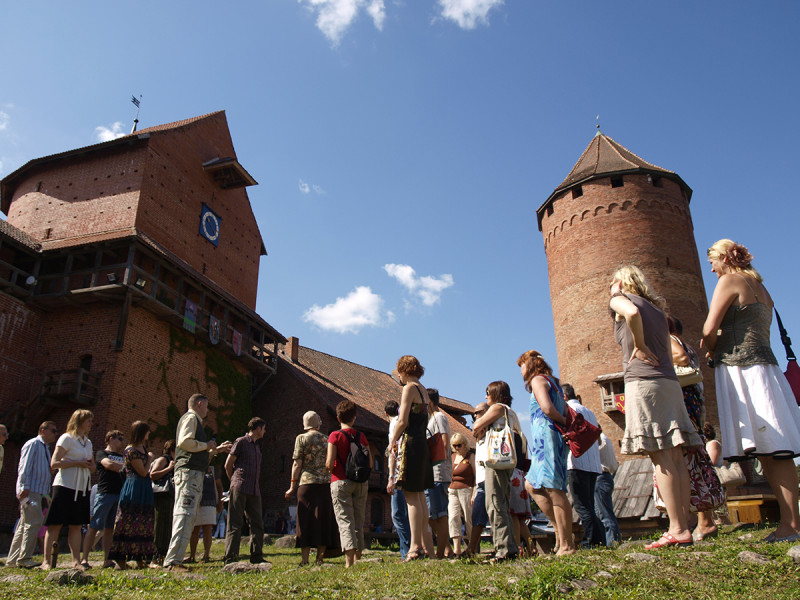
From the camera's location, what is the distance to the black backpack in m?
6.01

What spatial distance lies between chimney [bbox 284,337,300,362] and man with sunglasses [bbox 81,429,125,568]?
21506 millimetres

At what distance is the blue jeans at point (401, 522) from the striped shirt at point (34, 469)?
408cm

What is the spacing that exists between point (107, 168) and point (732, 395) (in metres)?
22.9

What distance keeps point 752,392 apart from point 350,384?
25.7 meters

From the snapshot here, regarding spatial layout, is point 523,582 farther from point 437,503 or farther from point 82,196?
point 82,196

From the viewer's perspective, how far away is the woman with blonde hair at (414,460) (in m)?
5.57

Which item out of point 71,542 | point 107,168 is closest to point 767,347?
point 71,542

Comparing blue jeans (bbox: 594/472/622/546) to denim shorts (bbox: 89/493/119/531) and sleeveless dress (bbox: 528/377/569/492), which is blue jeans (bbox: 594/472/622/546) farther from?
denim shorts (bbox: 89/493/119/531)

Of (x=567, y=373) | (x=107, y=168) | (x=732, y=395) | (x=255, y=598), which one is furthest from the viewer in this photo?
(x=567, y=373)

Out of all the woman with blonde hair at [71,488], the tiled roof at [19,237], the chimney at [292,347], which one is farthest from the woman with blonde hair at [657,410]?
the chimney at [292,347]

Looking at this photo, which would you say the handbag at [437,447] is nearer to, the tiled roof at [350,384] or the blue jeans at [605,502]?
the blue jeans at [605,502]

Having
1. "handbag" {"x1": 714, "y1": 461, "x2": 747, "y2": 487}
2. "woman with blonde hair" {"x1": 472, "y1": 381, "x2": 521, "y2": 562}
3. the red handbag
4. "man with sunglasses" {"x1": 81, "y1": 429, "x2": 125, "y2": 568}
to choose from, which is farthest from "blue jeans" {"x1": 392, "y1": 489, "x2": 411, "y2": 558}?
"handbag" {"x1": 714, "y1": 461, "x2": 747, "y2": 487}

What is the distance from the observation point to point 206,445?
6203mm

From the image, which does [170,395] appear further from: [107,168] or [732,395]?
[732,395]
